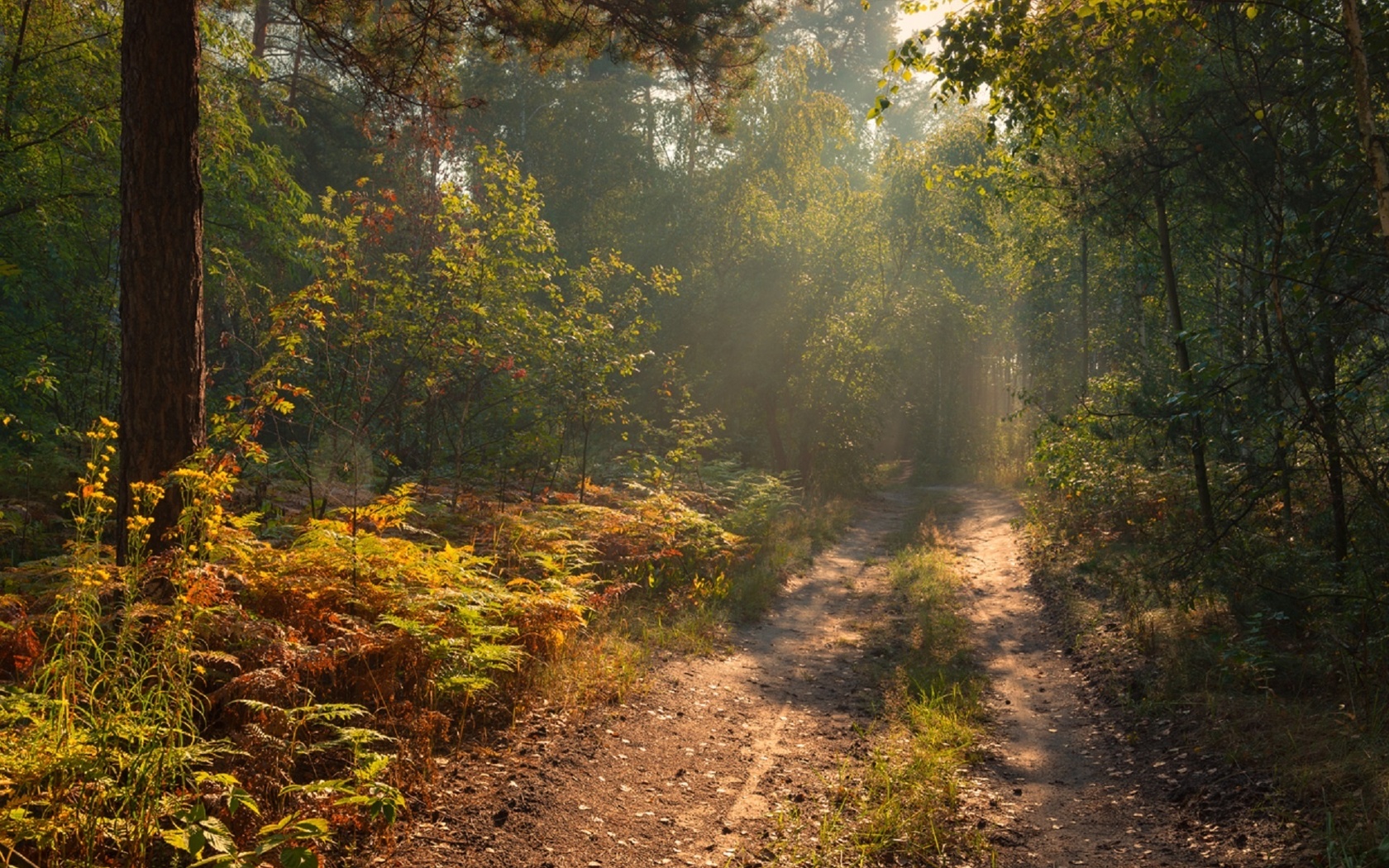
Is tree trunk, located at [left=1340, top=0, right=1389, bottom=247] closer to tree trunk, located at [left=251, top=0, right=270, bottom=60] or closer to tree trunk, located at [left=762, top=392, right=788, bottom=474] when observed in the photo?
tree trunk, located at [left=251, top=0, right=270, bottom=60]

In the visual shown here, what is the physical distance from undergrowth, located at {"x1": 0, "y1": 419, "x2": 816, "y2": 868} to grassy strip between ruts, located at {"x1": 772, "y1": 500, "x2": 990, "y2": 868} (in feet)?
7.01

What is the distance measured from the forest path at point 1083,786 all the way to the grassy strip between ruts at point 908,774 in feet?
0.71

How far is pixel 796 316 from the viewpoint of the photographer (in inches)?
1085

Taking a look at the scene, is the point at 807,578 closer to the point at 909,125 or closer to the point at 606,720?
the point at 606,720

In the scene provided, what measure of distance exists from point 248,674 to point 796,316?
24294 millimetres

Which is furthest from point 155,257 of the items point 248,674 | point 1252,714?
point 1252,714

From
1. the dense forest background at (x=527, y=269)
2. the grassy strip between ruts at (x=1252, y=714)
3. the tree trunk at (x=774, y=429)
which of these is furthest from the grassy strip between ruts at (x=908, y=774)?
the tree trunk at (x=774, y=429)

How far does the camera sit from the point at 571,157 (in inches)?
1355

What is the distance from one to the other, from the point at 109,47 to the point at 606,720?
33.7ft

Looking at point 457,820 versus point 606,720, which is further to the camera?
point 606,720

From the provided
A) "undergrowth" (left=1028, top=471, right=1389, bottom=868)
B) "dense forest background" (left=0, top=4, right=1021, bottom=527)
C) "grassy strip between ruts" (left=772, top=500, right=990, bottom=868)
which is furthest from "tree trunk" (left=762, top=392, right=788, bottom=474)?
"grassy strip between ruts" (left=772, top=500, right=990, bottom=868)

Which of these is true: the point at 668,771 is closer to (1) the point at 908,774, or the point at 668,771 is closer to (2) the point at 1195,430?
(1) the point at 908,774

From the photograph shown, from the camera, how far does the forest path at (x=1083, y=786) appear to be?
4.97m

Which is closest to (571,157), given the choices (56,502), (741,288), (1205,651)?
(741,288)
